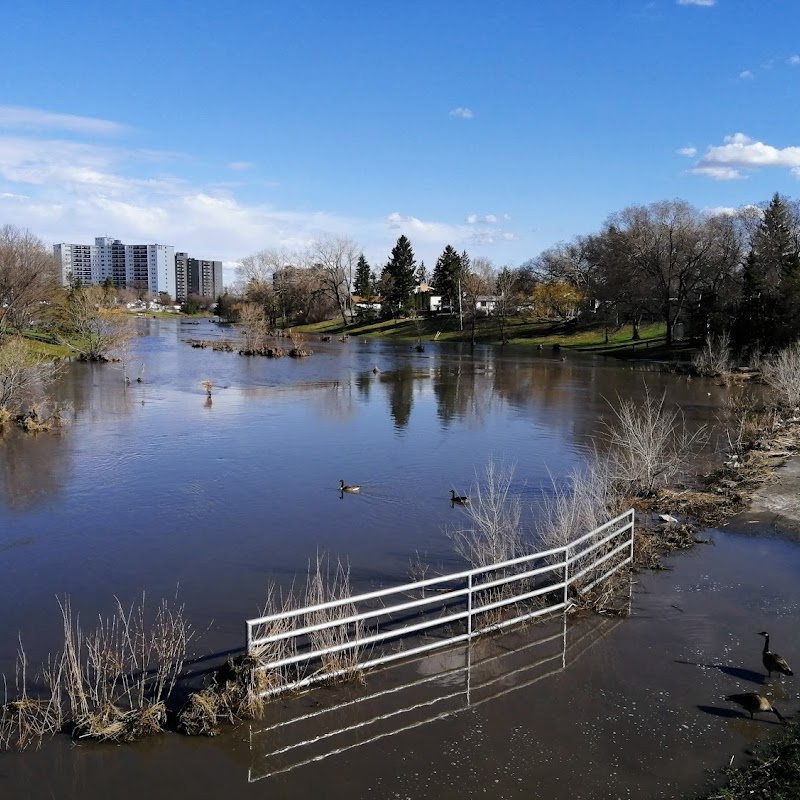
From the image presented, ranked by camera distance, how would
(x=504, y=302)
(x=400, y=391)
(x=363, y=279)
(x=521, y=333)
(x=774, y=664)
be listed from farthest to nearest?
(x=363, y=279), (x=504, y=302), (x=521, y=333), (x=400, y=391), (x=774, y=664)

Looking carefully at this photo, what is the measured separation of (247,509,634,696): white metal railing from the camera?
898cm

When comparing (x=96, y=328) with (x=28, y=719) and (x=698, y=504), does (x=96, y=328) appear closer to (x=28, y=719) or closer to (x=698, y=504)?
(x=698, y=504)

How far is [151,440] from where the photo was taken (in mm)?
24938

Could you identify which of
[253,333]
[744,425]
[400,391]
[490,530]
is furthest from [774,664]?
[253,333]

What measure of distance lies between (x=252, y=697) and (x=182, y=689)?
4.55 feet

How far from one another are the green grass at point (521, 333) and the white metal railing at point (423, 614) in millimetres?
51305

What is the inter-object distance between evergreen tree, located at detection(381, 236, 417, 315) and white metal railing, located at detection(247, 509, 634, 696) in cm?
8855

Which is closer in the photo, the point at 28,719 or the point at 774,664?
the point at 28,719

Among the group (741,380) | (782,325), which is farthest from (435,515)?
(782,325)

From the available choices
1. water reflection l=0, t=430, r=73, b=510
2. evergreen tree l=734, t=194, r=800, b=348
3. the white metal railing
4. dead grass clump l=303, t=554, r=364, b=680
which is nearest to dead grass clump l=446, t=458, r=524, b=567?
the white metal railing

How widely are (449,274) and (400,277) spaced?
23.2 feet

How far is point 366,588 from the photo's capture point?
12625mm

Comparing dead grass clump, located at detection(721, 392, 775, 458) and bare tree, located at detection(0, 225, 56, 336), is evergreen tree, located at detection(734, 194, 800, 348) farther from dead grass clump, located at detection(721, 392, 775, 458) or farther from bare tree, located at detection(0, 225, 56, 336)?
bare tree, located at detection(0, 225, 56, 336)

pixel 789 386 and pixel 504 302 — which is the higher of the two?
pixel 504 302
